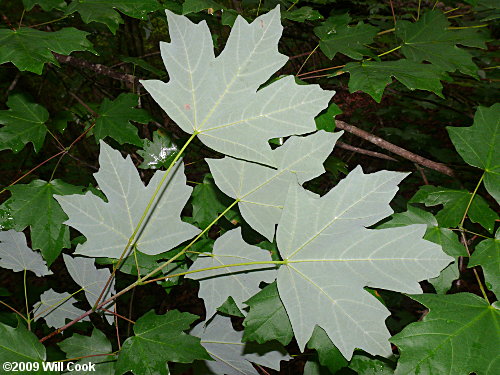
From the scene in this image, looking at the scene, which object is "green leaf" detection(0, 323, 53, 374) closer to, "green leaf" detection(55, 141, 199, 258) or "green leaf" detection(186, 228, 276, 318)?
"green leaf" detection(55, 141, 199, 258)

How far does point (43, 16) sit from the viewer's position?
1985 millimetres

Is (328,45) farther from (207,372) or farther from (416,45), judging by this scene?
Result: (207,372)

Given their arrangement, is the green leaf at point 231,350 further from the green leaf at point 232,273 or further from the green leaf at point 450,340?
the green leaf at point 450,340

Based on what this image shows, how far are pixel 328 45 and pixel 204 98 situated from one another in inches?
27.0

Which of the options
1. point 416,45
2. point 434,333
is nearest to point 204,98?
point 434,333

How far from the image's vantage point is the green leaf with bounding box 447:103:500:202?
1025 millimetres

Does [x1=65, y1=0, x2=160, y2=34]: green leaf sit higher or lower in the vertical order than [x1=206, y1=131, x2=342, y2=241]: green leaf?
higher

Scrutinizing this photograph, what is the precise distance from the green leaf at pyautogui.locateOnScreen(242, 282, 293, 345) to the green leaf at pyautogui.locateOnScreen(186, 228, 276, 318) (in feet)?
Answer: 0.13

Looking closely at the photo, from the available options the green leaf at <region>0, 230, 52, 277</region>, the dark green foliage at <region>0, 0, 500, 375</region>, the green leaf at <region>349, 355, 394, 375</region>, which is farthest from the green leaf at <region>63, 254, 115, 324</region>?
the green leaf at <region>349, 355, 394, 375</region>

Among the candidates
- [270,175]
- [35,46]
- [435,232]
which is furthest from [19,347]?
[435,232]

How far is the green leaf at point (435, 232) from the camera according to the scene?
0.94 metres

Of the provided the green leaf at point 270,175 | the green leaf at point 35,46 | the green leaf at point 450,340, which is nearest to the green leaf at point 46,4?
the green leaf at point 35,46

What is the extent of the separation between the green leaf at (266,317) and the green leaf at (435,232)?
32 cm

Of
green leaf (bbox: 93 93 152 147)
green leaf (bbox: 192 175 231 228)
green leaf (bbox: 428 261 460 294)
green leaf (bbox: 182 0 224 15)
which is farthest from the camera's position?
green leaf (bbox: 93 93 152 147)
